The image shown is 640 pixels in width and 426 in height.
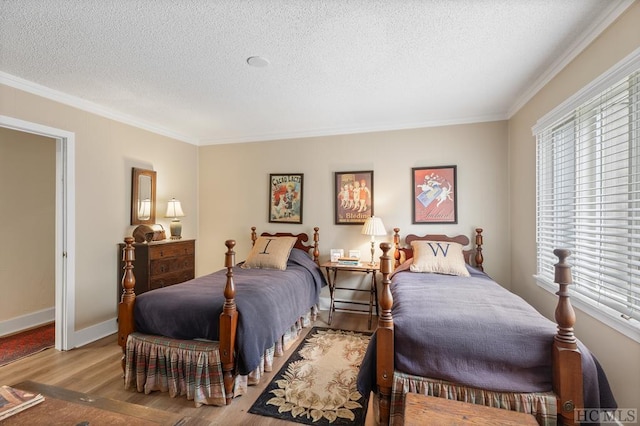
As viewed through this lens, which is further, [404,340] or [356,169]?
[356,169]

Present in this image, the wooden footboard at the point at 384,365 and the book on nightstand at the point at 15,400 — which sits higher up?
the book on nightstand at the point at 15,400

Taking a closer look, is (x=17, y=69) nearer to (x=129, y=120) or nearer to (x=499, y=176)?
(x=129, y=120)

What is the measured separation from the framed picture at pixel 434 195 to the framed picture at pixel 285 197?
5.17 feet

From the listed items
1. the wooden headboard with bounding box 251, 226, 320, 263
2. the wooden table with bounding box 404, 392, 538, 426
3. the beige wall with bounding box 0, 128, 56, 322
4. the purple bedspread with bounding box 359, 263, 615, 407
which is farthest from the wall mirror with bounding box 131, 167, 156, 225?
the wooden table with bounding box 404, 392, 538, 426

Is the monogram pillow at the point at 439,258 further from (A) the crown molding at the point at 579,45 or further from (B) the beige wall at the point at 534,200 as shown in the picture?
(A) the crown molding at the point at 579,45

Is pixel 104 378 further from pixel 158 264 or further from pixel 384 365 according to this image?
pixel 384 365

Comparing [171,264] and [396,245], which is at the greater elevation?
[396,245]

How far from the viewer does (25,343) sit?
3.05 metres

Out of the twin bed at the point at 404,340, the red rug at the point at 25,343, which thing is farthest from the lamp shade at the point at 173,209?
the red rug at the point at 25,343

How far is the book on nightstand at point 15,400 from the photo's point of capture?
1.01 m

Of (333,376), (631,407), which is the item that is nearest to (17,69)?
(333,376)

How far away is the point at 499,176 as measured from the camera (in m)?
3.50

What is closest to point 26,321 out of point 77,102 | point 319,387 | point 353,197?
point 77,102

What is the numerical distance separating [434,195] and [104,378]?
12.5 ft
